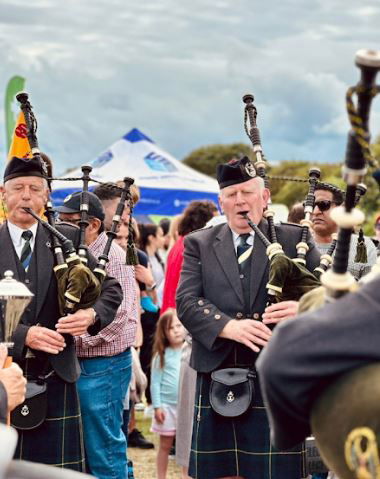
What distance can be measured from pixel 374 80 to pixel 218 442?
2.99 metres

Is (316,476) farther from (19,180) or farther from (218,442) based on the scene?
(19,180)

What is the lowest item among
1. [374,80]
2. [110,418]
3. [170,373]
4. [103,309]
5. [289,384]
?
[170,373]

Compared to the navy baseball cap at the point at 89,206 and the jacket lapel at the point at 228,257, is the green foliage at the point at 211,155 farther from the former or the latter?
the jacket lapel at the point at 228,257

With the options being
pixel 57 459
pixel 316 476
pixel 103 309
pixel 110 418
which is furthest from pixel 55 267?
pixel 316 476

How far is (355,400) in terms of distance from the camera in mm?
2076

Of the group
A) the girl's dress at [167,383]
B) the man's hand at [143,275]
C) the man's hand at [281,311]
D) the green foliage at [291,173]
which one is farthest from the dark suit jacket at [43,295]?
the green foliage at [291,173]

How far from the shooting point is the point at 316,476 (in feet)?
19.8

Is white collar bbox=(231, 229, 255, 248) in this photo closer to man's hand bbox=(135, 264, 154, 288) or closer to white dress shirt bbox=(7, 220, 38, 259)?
white dress shirt bbox=(7, 220, 38, 259)

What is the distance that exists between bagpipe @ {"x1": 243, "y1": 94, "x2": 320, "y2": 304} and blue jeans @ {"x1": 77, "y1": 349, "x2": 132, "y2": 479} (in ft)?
4.27

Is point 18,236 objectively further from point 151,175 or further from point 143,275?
point 151,175

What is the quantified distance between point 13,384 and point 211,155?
45162 millimetres

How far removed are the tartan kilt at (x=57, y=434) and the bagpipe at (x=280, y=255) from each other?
107 centimetres

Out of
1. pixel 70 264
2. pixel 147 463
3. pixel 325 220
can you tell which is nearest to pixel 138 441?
pixel 147 463

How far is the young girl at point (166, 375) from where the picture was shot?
22.5ft
